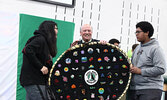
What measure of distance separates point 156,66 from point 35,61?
3.83 ft

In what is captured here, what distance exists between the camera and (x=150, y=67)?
2273 mm

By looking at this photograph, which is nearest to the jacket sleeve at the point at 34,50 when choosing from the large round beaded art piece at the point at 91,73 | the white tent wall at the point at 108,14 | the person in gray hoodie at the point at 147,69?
the large round beaded art piece at the point at 91,73

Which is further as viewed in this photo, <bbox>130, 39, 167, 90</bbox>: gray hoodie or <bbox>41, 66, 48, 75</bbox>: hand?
<bbox>130, 39, 167, 90</bbox>: gray hoodie

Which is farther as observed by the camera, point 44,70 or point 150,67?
point 150,67

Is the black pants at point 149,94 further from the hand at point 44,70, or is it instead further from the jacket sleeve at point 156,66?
the hand at point 44,70

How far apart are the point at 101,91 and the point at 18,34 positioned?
101 inches

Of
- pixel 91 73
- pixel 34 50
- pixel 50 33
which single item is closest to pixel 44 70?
pixel 34 50

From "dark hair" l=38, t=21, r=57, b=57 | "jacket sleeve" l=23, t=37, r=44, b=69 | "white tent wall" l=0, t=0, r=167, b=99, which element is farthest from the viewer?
"white tent wall" l=0, t=0, r=167, b=99

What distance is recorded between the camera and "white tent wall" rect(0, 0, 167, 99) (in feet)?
15.1

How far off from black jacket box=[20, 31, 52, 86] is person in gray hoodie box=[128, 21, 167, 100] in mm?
874

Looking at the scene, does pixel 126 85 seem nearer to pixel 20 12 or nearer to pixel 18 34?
pixel 18 34

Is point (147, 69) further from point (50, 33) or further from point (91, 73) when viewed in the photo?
point (50, 33)

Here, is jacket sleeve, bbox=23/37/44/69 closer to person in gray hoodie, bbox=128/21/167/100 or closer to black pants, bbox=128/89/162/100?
person in gray hoodie, bbox=128/21/167/100

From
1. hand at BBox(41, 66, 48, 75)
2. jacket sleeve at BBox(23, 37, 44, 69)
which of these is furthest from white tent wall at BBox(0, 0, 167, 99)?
hand at BBox(41, 66, 48, 75)
